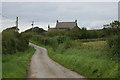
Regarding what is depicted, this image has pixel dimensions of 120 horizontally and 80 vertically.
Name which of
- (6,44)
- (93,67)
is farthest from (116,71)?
(6,44)

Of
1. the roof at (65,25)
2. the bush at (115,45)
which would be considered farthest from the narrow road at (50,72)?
the roof at (65,25)

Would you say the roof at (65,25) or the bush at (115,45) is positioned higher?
the roof at (65,25)

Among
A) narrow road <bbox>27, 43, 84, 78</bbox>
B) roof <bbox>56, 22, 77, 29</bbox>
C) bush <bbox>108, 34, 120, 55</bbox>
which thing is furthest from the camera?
roof <bbox>56, 22, 77, 29</bbox>

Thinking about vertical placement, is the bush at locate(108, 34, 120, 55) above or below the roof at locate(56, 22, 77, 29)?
below

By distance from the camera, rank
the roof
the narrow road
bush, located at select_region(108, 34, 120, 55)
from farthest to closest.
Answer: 1. the roof
2. bush, located at select_region(108, 34, 120, 55)
3. the narrow road

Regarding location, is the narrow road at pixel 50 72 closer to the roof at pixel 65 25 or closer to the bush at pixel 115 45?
the bush at pixel 115 45

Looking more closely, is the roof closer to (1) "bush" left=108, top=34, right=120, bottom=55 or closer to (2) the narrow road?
(2) the narrow road

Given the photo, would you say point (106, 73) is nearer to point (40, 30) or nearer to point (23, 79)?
point (23, 79)

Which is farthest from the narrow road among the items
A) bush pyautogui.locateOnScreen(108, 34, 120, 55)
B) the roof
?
the roof

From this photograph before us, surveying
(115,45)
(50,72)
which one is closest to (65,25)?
(50,72)

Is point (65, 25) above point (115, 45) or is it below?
above

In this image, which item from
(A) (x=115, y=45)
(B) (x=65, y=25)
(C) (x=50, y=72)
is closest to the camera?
(A) (x=115, y=45)

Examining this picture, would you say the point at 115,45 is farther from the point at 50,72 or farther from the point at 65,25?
the point at 65,25

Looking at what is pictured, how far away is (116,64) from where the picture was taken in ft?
57.4
